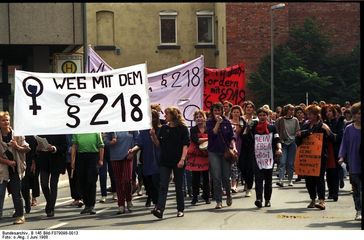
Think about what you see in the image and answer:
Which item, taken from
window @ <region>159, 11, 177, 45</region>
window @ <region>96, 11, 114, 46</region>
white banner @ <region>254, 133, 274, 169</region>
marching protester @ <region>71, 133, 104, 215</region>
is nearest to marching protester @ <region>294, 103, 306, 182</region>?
white banner @ <region>254, 133, 274, 169</region>

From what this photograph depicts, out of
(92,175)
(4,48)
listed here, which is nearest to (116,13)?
(4,48)

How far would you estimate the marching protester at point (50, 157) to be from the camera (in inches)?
525

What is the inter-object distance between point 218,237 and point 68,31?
12.6 metres

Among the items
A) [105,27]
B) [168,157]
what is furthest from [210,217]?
[105,27]

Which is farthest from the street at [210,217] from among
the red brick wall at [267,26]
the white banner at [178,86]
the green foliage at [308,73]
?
the red brick wall at [267,26]

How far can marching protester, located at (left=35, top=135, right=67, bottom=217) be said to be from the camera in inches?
525

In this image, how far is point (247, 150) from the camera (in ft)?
52.2

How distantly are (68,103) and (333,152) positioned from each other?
19.4 ft

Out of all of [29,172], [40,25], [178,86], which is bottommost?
[29,172]

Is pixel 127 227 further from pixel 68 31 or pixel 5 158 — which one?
pixel 68 31

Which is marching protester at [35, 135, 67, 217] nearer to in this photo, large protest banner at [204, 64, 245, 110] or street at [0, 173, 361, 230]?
street at [0, 173, 361, 230]

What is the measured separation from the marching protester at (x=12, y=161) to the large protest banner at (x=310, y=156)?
4.32 metres

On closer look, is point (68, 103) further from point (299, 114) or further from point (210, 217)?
point (299, 114)

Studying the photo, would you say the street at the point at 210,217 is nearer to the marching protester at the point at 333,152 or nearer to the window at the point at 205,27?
the marching protester at the point at 333,152
